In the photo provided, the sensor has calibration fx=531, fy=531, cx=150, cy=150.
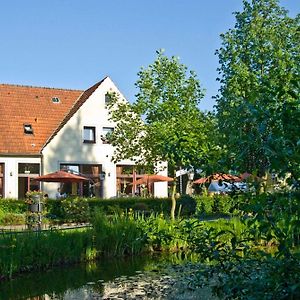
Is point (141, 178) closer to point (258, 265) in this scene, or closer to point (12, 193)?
point (12, 193)

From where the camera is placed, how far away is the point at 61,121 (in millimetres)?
34406

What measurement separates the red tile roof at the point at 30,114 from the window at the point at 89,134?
6.81 feet

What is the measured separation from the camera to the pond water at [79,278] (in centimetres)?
894

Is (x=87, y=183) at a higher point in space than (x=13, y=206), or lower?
higher

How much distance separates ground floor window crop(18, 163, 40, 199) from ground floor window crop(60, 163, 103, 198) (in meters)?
1.57

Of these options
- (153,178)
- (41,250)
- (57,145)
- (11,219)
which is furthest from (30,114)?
(41,250)

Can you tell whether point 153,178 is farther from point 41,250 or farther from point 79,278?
point 79,278

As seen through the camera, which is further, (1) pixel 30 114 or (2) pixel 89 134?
(1) pixel 30 114

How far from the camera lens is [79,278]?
1023 cm

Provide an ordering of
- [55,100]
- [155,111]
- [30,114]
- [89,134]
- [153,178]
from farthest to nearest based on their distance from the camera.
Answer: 1. [55,100]
2. [30,114]
3. [89,134]
4. [153,178]
5. [155,111]

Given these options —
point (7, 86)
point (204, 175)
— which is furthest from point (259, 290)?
point (7, 86)

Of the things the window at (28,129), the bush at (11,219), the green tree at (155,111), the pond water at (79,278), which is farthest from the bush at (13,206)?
the pond water at (79,278)

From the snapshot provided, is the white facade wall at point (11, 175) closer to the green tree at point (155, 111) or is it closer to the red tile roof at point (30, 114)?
the red tile roof at point (30, 114)

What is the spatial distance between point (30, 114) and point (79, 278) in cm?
2491
